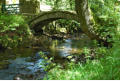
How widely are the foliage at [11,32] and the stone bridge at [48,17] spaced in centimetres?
186

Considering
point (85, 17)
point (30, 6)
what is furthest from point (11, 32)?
point (85, 17)

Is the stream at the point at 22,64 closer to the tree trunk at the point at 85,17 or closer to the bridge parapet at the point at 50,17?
the tree trunk at the point at 85,17

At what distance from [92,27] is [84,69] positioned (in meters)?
4.89

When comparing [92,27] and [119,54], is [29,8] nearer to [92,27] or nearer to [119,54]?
[92,27]

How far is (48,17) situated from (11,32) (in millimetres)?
3190

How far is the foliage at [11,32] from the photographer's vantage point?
1183 cm

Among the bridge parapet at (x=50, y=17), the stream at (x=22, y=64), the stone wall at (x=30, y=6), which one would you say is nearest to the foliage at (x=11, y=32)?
the stream at (x=22, y=64)

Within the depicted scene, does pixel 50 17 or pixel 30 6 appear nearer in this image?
pixel 50 17

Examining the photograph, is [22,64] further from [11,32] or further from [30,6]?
[30,6]

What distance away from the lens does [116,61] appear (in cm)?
525

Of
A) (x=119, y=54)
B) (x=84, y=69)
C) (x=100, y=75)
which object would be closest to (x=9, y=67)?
(x=84, y=69)

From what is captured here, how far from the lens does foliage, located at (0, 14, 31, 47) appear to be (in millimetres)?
11828

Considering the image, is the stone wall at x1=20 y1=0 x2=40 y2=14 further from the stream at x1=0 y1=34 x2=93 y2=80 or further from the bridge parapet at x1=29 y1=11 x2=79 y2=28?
the stream at x1=0 y1=34 x2=93 y2=80

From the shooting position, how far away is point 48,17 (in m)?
14.9
